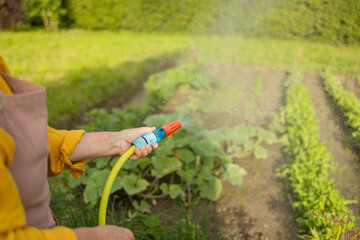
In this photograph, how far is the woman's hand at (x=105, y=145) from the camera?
1155 mm

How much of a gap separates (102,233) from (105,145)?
0.41 m

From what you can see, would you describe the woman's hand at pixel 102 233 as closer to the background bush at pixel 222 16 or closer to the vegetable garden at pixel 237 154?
the vegetable garden at pixel 237 154

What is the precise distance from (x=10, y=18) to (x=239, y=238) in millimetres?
10036

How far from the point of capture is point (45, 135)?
34.3 inches

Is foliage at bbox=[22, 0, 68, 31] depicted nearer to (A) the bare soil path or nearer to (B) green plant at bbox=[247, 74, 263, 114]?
(A) the bare soil path

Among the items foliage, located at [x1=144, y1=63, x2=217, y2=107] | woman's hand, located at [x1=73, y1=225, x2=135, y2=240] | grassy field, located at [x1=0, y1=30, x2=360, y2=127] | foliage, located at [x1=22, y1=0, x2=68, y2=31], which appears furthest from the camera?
foliage, located at [x1=22, y1=0, x2=68, y2=31]

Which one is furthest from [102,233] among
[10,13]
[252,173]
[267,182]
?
[10,13]

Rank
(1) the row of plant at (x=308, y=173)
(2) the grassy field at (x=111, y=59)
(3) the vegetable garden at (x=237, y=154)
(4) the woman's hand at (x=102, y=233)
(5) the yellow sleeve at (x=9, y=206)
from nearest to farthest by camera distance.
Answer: (5) the yellow sleeve at (x=9, y=206) < (4) the woman's hand at (x=102, y=233) < (1) the row of plant at (x=308, y=173) < (3) the vegetable garden at (x=237, y=154) < (2) the grassy field at (x=111, y=59)

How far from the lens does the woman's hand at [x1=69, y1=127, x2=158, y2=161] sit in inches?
45.5

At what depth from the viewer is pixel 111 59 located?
6750 mm

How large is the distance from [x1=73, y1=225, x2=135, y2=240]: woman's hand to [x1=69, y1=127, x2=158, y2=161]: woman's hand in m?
0.31

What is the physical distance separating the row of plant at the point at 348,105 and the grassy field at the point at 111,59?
17 centimetres

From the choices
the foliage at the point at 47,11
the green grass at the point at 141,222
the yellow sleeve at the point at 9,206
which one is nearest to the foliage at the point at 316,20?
the green grass at the point at 141,222

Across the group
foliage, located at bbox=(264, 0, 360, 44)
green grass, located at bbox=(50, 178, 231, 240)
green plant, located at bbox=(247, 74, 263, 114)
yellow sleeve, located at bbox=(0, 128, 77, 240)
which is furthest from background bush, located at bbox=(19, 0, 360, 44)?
yellow sleeve, located at bbox=(0, 128, 77, 240)
